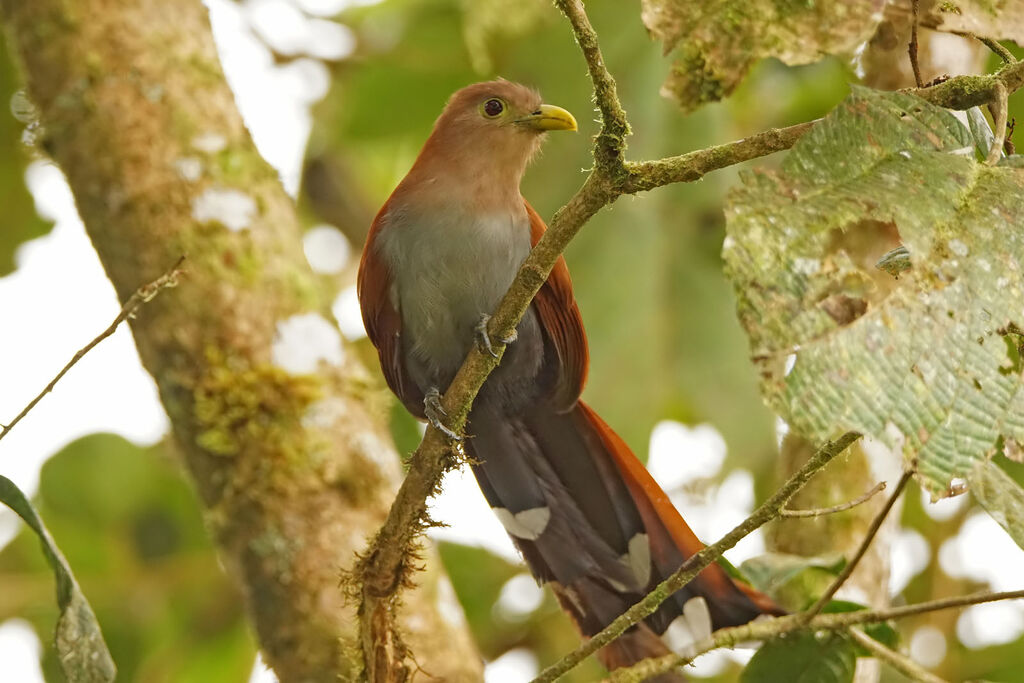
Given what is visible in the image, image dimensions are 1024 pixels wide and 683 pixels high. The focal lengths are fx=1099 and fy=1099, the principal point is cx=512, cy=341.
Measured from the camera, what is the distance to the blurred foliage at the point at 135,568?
3930 mm

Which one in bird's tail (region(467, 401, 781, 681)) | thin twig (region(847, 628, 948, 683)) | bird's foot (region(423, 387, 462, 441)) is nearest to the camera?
thin twig (region(847, 628, 948, 683))

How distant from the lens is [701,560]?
2029 millimetres

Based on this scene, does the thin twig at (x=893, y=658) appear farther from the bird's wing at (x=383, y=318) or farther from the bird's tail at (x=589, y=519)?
the bird's wing at (x=383, y=318)

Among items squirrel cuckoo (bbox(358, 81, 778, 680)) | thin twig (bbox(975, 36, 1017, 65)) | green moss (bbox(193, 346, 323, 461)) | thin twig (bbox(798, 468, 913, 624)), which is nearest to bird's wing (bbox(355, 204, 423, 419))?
squirrel cuckoo (bbox(358, 81, 778, 680))

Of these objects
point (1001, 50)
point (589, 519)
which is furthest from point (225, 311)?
point (1001, 50)

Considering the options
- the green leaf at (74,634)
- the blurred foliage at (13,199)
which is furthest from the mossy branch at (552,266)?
the blurred foliage at (13,199)

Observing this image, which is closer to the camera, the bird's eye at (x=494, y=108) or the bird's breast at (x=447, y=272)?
the bird's breast at (x=447, y=272)

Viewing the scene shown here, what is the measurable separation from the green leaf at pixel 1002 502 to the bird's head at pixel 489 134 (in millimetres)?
1693

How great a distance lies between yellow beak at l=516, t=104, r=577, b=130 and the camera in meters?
3.14

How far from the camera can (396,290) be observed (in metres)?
2.96

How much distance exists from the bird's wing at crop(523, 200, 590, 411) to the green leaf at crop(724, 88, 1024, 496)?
1355 mm

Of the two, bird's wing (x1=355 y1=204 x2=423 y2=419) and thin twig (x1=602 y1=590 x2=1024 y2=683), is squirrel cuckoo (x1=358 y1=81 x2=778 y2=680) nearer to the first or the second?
bird's wing (x1=355 y1=204 x2=423 y2=419)

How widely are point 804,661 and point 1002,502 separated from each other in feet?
2.12

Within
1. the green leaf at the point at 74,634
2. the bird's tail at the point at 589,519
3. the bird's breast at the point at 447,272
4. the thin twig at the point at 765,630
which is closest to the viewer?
the green leaf at the point at 74,634
